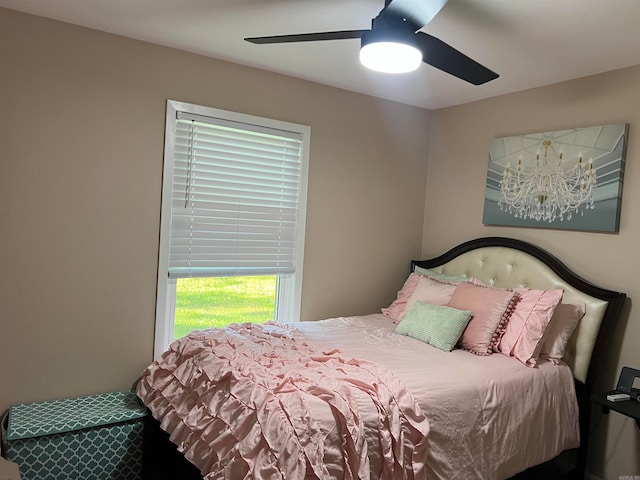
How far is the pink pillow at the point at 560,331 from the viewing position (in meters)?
2.70

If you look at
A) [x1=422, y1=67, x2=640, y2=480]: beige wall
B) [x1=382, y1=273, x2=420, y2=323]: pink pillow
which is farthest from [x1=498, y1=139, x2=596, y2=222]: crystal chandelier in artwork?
[x1=382, y1=273, x2=420, y2=323]: pink pillow

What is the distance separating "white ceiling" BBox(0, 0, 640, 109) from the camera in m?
2.11

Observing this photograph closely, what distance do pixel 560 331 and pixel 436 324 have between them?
703 mm

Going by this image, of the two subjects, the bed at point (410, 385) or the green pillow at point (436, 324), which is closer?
the bed at point (410, 385)

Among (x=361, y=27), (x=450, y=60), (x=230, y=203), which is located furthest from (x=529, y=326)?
(x=230, y=203)

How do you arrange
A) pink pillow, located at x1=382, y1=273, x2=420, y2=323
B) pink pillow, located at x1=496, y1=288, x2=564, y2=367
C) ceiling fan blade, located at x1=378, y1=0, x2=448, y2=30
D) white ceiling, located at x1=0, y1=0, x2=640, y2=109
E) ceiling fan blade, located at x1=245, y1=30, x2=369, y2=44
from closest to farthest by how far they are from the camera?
ceiling fan blade, located at x1=378, y1=0, x2=448, y2=30 < ceiling fan blade, located at x1=245, y1=30, x2=369, y2=44 < white ceiling, located at x1=0, y1=0, x2=640, y2=109 < pink pillow, located at x1=496, y1=288, x2=564, y2=367 < pink pillow, located at x1=382, y1=273, x2=420, y2=323

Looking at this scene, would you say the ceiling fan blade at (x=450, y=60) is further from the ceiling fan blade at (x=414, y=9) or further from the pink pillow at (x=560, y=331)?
the pink pillow at (x=560, y=331)

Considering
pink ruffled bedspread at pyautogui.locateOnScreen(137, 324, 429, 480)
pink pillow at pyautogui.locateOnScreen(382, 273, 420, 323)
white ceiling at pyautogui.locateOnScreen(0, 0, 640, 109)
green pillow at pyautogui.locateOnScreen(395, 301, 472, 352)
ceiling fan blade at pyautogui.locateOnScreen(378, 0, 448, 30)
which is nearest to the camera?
ceiling fan blade at pyautogui.locateOnScreen(378, 0, 448, 30)

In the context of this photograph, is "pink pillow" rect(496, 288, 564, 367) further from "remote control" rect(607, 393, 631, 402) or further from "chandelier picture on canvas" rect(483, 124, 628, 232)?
"chandelier picture on canvas" rect(483, 124, 628, 232)

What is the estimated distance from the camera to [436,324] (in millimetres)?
2822

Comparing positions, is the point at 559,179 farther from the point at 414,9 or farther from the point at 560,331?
the point at 414,9

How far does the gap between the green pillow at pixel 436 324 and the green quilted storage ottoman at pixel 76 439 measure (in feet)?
5.36

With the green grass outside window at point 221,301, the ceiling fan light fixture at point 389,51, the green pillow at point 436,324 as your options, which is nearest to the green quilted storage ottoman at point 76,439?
the green grass outside window at point 221,301

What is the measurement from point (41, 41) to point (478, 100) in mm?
2902
